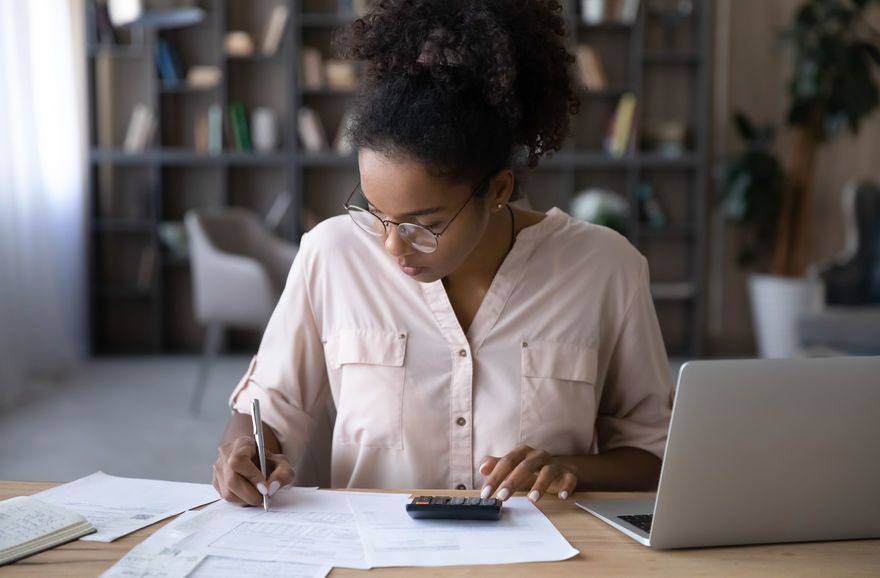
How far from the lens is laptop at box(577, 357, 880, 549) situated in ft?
3.00

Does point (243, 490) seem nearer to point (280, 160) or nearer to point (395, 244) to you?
point (395, 244)

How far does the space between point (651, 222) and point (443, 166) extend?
4.52 metres

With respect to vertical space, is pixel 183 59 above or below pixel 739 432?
above

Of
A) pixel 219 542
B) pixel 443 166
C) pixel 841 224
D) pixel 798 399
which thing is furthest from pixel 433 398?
pixel 841 224

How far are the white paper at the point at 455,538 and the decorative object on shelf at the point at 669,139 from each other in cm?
461

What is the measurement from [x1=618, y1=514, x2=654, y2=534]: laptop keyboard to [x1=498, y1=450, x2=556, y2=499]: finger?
0.41 feet

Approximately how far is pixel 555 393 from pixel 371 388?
0.27 m

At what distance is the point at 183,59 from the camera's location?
5.50m

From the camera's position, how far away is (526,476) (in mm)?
1152

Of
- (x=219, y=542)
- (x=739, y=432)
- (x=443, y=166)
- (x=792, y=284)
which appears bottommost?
(x=792, y=284)

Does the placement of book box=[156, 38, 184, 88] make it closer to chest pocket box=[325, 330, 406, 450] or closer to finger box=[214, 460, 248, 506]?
chest pocket box=[325, 330, 406, 450]

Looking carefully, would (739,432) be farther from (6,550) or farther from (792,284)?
(792,284)

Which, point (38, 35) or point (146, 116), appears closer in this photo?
point (38, 35)

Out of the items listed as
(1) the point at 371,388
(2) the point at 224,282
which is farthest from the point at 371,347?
(2) the point at 224,282
